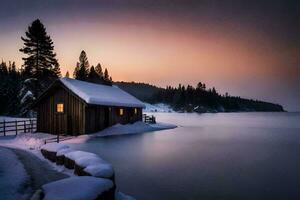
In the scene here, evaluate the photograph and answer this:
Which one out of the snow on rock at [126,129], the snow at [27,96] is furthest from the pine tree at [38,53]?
the snow on rock at [126,129]

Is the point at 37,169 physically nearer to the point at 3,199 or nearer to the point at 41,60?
the point at 3,199

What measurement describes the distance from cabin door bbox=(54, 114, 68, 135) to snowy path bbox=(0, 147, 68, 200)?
13.7m

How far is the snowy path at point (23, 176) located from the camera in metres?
8.89

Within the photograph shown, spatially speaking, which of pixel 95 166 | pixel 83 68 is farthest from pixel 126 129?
pixel 83 68

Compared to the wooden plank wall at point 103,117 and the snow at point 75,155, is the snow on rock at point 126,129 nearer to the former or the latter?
the wooden plank wall at point 103,117

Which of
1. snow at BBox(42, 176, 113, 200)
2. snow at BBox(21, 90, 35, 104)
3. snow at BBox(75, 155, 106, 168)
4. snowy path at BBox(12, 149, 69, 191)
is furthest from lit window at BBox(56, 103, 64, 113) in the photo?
snow at BBox(42, 176, 113, 200)

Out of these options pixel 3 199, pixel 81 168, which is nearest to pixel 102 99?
pixel 81 168

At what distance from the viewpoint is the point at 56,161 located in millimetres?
13664

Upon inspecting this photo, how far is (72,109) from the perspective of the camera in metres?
28.4

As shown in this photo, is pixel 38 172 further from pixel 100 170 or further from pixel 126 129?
pixel 126 129

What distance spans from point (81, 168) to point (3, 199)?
8.94 ft

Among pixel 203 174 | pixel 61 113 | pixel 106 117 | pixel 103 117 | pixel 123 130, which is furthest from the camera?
pixel 123 130

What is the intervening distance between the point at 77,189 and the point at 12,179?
4654 millimetres

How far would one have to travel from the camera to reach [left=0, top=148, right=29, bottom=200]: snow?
8609mm
